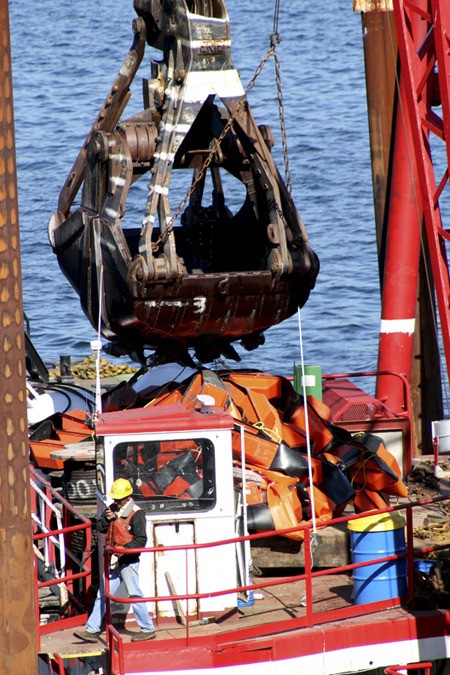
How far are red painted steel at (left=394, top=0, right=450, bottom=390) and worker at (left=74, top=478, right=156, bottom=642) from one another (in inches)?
145

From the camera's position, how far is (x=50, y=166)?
5250cm

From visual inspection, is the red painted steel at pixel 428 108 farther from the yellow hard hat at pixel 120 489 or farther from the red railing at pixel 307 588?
the yellow hard hat at pixel 120 489

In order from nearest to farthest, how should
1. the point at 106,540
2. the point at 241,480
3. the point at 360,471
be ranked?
the point at 106,540
the point at 241,480
the point at 360,471

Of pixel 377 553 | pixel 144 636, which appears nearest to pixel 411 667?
pixel 377 553

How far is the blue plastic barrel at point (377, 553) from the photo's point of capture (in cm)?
1334

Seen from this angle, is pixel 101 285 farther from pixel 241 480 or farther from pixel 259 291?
pixel 241 480

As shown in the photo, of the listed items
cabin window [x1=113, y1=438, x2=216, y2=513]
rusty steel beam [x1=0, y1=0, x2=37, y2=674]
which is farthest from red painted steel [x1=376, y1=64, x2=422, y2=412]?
rusty steel beam [x1=0, y1=0, x2=37, y2=674]

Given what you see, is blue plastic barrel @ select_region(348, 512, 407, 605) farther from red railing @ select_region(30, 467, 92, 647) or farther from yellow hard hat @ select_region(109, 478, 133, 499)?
red railing @ select_region(30, 467, 92, 647)

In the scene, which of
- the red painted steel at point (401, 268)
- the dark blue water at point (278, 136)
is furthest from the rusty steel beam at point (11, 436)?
the dark blue water at point (278, 136)

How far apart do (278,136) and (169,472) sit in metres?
43.6

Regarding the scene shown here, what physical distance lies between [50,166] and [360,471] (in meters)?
39.0

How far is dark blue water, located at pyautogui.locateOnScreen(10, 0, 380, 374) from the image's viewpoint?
39.2m

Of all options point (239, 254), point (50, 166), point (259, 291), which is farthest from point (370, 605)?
point (50, 166)

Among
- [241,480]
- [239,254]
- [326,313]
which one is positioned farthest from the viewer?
[326,313]
